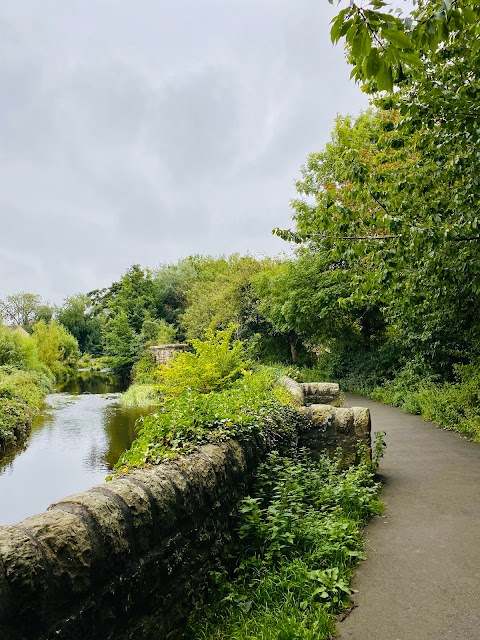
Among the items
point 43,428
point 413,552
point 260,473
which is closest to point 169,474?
point 260,473

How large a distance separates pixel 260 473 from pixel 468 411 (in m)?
6.37

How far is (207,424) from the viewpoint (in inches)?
175

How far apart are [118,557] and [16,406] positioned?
16.1 meters

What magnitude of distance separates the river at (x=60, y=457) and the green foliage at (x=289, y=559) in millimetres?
5850

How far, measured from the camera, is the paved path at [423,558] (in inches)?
117

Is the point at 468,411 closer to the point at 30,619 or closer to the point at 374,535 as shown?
the point at 374,535

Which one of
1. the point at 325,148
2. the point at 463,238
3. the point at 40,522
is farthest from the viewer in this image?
the point at 325,148

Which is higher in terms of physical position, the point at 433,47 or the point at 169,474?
the point at 433,47

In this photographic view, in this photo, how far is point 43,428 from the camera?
16.4 meters

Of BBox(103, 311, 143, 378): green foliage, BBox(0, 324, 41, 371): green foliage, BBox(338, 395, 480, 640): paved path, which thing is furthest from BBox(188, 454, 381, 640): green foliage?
BBox(103, 311, 143, 378): green foliage

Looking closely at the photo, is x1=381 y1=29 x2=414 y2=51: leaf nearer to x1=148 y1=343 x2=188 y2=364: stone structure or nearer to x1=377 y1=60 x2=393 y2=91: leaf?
x1=377 y1=60 x2=393 y2=91: leaf

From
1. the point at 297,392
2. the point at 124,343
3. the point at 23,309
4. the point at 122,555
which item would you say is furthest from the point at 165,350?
the point at 23,309

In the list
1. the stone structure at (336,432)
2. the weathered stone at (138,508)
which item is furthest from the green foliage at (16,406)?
the weathered stone at (138,508)

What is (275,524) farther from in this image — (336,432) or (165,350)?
(165,350)
